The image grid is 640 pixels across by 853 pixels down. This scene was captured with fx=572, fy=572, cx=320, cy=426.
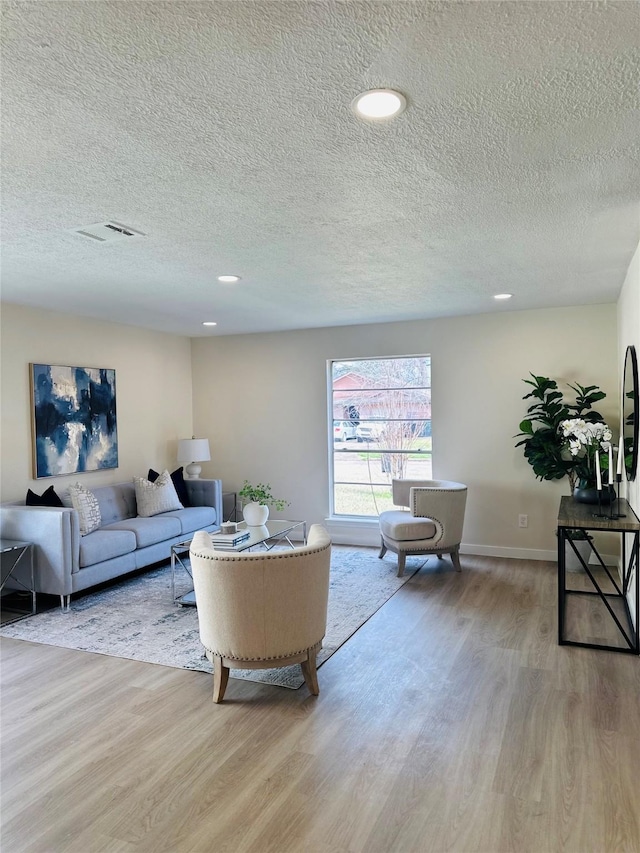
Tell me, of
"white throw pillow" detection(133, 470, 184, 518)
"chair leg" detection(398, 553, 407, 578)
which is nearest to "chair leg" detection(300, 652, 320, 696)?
"chair leg" detection(398, 553, 407, 578)

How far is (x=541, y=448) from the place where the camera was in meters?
5.25

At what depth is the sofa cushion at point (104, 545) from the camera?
14.6 ft

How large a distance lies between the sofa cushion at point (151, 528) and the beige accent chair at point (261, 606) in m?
2.29

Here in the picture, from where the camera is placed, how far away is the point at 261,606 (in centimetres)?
276

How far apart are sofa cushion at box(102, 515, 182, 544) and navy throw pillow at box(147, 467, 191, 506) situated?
0.61 meters

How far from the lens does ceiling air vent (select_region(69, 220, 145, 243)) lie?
287 centimetres

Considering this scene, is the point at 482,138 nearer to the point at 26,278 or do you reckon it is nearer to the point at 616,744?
the point at 616,744

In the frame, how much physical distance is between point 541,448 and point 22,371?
463 centimetres

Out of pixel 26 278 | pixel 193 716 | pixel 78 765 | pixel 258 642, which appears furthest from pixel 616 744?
pixel 26 278

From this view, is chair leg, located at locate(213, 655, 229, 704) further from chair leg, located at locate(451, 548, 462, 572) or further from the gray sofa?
chair leg, located at locate(451, 548, 462, 572)

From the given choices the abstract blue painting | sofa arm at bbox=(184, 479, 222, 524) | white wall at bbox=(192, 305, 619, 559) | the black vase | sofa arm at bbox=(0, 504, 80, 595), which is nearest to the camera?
the black vase

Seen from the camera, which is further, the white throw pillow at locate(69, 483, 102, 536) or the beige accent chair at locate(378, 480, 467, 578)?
the beige accent chair at locate(378, 480, 467, 578)

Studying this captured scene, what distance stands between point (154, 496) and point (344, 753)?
3710 millimetres

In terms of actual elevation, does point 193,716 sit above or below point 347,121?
below
